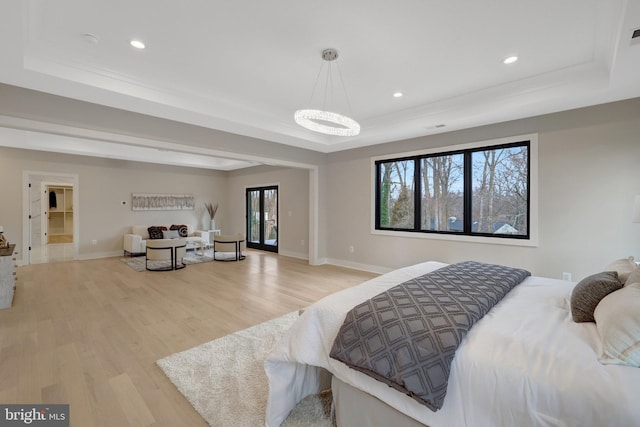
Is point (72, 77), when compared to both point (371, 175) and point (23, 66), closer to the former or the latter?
point (23, 66)

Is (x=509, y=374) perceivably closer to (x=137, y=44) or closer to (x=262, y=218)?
(x=137, y=44)

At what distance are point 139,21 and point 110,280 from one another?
14.9 ft

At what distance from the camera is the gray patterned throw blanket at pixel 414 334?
127 centimetres

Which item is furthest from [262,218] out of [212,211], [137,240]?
[137,240]

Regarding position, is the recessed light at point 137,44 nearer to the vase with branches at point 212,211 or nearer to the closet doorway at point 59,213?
the vase with branches at point 212,211

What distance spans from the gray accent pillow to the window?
2.83 m

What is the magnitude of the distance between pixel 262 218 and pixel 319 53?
6.53 meters

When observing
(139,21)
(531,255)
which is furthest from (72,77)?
(531,255)

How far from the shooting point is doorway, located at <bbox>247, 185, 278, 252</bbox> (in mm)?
8469

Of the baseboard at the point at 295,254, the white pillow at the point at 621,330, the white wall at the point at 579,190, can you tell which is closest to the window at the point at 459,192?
the white wall at the point at 579,190

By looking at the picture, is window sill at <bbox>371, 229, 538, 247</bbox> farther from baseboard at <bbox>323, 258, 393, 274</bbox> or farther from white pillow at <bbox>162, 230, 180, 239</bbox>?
white pillow at <bbox>162, 230, 180, 239</bbox>

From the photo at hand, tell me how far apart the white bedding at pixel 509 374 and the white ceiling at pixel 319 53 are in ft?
7.21

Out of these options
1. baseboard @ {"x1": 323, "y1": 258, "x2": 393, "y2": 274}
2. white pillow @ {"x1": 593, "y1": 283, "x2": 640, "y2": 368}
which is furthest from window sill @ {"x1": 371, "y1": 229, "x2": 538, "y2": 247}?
white pillow @ {"x1": 593, "y1": 283, "x2": 640, "y2": 368}

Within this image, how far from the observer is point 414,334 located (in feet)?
4.63
